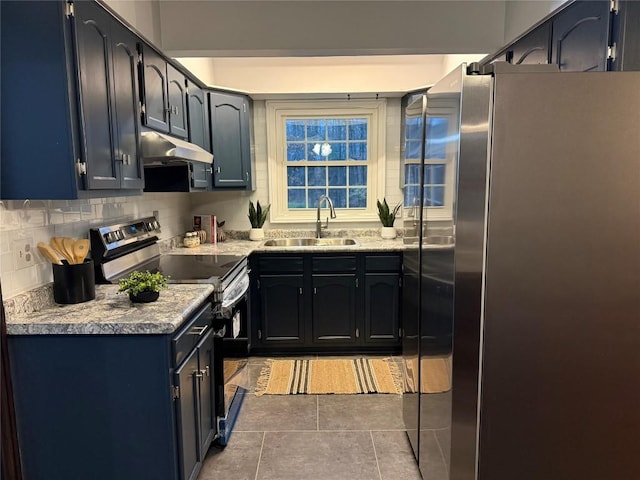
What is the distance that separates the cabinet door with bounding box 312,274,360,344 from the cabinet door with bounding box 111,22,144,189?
5.70ft

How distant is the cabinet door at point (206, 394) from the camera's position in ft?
6.48

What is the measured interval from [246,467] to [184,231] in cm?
221

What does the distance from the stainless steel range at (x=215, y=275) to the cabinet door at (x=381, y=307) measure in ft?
3.41

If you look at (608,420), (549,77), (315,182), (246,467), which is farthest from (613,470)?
(315,182)

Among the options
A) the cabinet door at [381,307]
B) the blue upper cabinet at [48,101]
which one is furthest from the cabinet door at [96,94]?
the cabinet door at [381,307]

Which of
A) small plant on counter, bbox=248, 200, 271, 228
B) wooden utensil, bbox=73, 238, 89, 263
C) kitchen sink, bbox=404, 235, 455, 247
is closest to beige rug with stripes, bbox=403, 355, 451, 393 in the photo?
kitchen sink, bbox=404, 235, 455, 247

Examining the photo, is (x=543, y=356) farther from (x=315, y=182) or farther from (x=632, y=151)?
(x=315, y=182)

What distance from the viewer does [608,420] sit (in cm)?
153

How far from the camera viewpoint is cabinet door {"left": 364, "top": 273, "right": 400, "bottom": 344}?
137 inches

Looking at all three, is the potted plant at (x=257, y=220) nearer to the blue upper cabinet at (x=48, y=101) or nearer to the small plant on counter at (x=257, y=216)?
the small plant on counter at (x=257, y=216)

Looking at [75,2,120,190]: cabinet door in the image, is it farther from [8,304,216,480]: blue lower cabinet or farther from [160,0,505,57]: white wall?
[160,0,505,57]: white wall

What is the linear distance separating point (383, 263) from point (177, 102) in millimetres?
1903

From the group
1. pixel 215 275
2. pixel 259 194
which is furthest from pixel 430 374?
pixel 259 194

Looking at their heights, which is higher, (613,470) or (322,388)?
(613,470)
